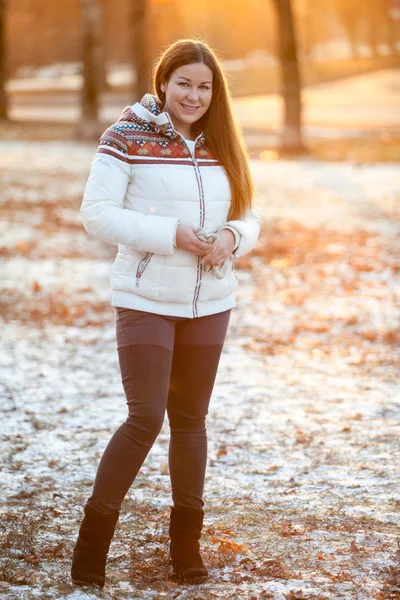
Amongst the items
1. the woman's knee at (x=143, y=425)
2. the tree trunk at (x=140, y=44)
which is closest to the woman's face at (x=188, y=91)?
the woman's knee at (x=143, y=425)

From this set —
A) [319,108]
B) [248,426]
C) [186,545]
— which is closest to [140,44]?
[319,108]

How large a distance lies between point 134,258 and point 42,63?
7179cm

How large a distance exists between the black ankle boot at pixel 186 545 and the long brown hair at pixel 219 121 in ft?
3.91

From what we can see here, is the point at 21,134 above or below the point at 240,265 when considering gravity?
above

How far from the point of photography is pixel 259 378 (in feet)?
23.6

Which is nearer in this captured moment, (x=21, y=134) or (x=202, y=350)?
(x=202, y=350)

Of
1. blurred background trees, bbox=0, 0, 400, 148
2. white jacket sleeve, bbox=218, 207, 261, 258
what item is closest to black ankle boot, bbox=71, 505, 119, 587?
white jacket sleeve, bbox=218, 207, 261, 258

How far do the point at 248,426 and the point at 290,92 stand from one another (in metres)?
18.5

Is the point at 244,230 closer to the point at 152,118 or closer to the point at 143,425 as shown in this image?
the point at 152,118

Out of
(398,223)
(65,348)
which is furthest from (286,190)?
(65,348)

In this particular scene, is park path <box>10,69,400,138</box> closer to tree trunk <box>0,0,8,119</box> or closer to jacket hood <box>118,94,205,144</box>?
tree trunk <box>0,0,8,119</box>

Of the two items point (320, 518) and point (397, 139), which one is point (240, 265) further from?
point (397, 139)

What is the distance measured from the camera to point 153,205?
3.53 metres

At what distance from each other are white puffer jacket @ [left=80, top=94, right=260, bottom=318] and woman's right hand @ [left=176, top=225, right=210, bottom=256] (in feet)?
0.09
